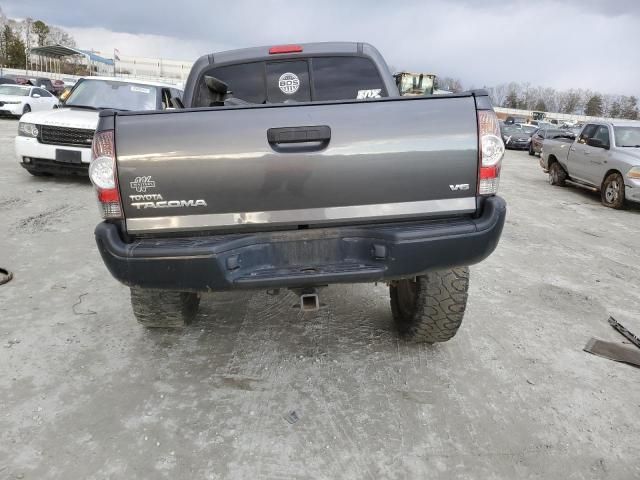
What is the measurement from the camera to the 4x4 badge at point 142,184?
2.29m

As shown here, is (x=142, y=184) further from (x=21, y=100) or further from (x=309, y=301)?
(x=21, y=100)

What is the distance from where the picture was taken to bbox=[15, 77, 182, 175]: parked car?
7.74 metres

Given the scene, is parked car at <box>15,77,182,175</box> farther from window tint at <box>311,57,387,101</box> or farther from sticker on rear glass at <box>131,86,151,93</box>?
window tint at <box>311,57,387,101</box>

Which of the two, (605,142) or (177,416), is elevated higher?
(605,142)

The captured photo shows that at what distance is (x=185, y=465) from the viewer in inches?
86.9

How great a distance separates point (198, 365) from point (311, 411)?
2.94ft

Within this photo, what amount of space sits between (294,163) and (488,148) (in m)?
1.01

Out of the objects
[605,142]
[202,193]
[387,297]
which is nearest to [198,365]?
[202,193]

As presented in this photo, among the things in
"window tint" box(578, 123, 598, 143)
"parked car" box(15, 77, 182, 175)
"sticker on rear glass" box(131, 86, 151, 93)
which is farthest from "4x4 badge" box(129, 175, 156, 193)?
"window tint" box(578, 123, 598, 143)

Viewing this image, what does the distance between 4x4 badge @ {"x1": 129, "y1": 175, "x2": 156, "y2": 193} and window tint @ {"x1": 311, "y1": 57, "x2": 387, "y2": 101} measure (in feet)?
5.31

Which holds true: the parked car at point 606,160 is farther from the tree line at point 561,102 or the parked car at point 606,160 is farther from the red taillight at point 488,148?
the tree line at point 561,102

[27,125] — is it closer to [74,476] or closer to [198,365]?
[198,365]

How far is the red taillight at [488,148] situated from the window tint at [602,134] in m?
8.80

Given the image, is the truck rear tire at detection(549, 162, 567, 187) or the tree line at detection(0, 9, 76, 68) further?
the tree line at detection(0, 9, 76, 68)
